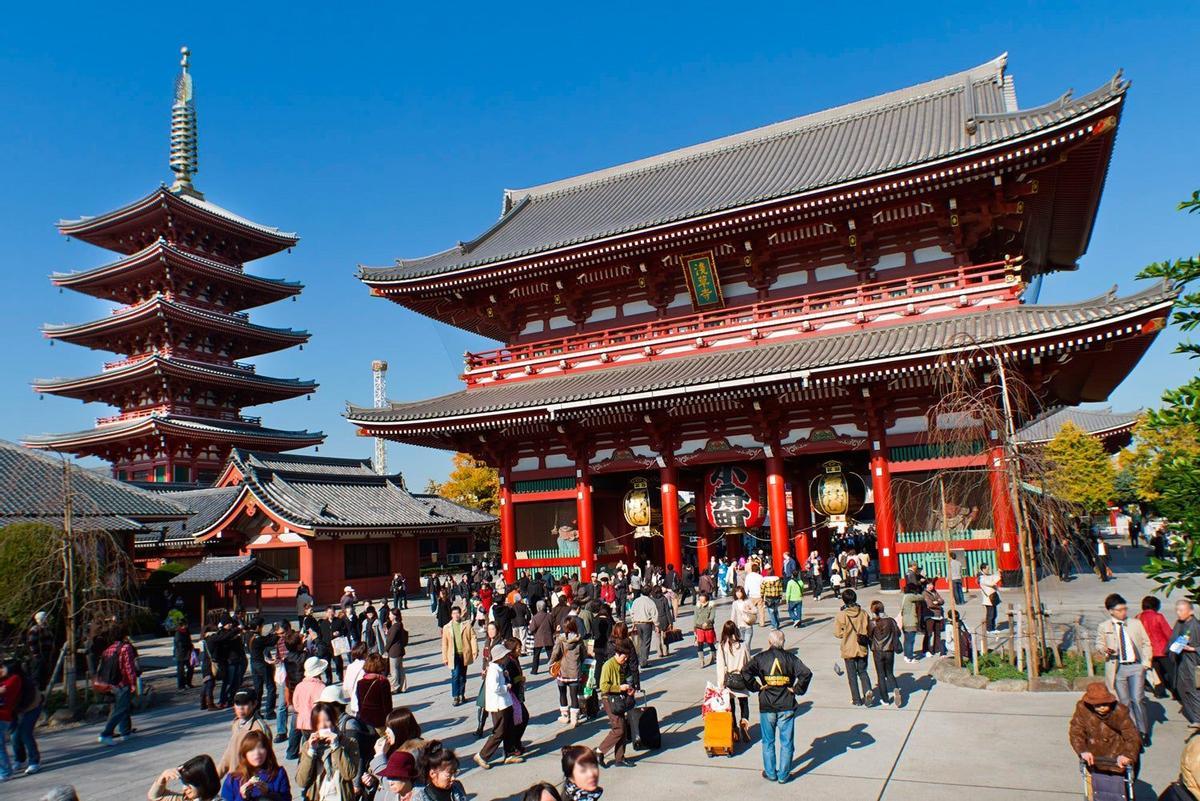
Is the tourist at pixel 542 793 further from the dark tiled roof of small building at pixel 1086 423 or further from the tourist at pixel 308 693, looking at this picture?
the dark tiled roof of small building at pixel 1086 423

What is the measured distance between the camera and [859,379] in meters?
21.0

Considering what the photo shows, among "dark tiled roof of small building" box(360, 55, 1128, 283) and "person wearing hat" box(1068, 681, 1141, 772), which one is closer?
"person wearing hat" box(1068, 681, 1141, 772)

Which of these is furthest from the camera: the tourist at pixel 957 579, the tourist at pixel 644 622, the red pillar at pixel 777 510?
the red pillar at pixel 777 510

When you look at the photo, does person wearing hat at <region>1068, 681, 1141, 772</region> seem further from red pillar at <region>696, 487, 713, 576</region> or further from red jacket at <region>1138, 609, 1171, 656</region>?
red pillar at <region>696, 487, 713, 576</region>

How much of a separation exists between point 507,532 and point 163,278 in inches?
1414

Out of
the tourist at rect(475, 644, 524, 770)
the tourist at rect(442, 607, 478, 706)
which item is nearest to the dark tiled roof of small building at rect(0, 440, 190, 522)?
the tourist at rect(442, 607, 478, 706)

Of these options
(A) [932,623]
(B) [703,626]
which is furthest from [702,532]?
(A) [932,623]

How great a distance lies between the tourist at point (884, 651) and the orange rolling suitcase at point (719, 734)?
9.12 feet

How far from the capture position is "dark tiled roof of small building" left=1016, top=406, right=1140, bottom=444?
154ft

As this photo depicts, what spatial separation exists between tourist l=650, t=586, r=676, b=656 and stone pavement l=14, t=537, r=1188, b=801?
880 mm

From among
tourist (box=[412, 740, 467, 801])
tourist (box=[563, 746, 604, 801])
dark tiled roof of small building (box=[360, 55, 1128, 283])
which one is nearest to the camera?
tourist (box=[563, 746, 604, 801])

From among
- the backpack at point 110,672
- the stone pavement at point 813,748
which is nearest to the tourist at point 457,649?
the stone pavement at point 813,748

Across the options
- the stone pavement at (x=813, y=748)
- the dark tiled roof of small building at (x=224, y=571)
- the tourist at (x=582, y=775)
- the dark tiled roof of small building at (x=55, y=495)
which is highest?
the dark tiled roof of small building at (x=55, y=495)

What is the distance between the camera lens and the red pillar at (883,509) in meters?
21.8
